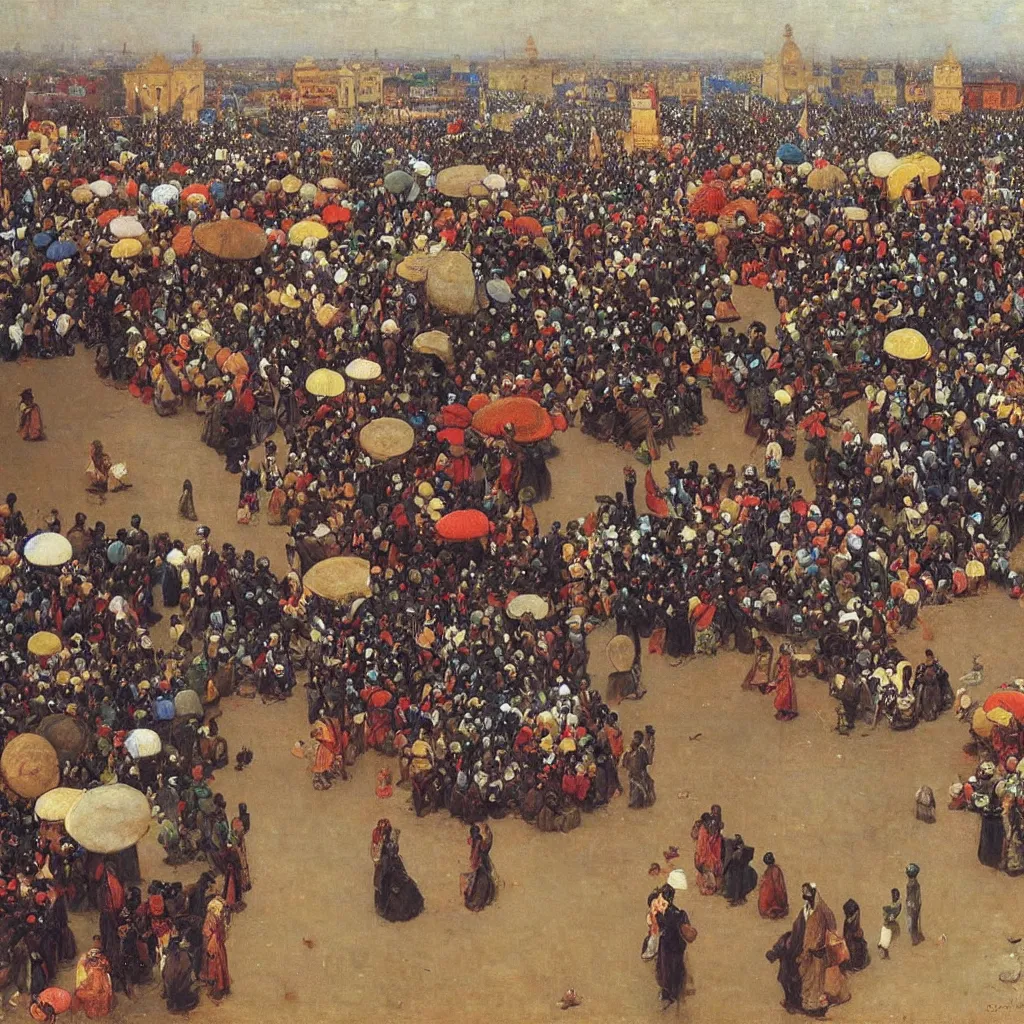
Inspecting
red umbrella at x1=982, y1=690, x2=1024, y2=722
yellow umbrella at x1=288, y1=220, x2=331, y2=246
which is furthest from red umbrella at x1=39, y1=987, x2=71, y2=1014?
yellow umbrella at x1=288, y1=220, x2=331, y2=246

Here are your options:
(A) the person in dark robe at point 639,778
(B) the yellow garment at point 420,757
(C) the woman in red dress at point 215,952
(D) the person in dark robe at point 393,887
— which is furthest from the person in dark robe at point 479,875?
(C) the woman in red dress at point 215,952

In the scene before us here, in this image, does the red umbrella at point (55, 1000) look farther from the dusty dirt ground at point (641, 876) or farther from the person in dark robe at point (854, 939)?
the person in dark robe at point (854, 939)

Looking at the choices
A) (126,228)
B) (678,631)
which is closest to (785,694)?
(678,631)

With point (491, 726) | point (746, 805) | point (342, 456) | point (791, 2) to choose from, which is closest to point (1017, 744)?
point (746, 805)

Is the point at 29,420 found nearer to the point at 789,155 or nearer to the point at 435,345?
the point at 435,345

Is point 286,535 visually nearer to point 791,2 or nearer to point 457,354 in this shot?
point 457,354

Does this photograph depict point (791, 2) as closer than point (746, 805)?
No
